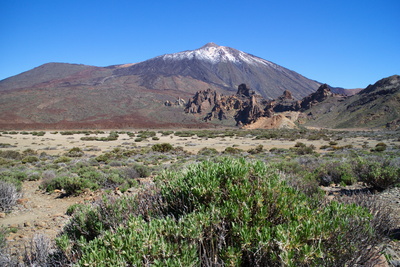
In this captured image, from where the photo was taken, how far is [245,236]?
2.04 meters

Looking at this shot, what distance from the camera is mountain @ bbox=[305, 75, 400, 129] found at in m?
55.4

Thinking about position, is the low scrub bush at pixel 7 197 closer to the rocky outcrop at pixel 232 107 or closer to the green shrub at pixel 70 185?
the green shrub at pixel 70 185

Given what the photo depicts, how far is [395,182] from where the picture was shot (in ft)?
19.1

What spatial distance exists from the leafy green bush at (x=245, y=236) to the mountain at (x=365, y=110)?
194 feet

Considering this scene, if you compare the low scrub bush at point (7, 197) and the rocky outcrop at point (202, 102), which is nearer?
the low scrub bush at point (7, 197)

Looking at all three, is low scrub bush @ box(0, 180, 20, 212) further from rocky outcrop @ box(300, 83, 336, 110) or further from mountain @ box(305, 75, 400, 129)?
rocky outcrop @ box(300, 83, 336, 110)

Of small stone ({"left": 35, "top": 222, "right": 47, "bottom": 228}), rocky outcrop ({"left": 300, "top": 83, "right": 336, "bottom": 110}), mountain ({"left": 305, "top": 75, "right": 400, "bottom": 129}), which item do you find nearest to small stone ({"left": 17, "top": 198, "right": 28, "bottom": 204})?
small stone ({"left": 35, "top": 222, "right": 47, "bottom": 228})

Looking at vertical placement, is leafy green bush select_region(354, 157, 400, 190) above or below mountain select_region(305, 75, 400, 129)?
below

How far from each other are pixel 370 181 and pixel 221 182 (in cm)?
504

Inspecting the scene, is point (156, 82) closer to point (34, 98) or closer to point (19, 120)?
point (34, 98)

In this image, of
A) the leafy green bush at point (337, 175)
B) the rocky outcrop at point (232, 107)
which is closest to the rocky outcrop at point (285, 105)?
the rocky outcrop at point (232, 107)

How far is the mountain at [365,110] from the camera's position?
182 feet

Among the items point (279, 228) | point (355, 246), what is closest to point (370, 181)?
point (355, 246)

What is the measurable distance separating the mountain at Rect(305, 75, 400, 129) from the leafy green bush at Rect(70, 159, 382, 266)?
194ft
